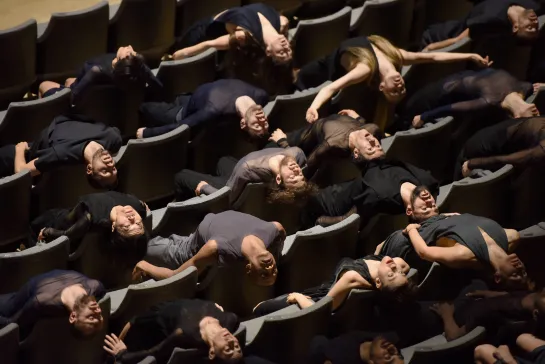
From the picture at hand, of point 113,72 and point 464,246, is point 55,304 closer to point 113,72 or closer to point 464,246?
point 113,72

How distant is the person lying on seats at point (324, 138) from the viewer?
6.97ft

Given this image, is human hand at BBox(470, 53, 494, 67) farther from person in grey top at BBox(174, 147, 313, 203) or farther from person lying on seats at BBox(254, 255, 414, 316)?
person lying on seats at BBox(254, 255, 414, 316)

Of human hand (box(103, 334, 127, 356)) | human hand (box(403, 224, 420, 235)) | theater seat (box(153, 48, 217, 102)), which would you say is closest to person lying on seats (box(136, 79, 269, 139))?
theater seat (box(153, 48, 217, 102))

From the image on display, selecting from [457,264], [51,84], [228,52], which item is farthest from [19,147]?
[457,264]

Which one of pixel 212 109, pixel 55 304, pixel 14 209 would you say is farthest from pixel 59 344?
pixel 212 109

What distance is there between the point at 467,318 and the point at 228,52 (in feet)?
2.46

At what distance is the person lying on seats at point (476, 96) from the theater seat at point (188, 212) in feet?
1.53

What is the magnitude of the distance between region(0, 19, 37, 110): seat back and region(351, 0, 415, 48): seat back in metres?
0.66

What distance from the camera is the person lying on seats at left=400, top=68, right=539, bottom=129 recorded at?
2189mm

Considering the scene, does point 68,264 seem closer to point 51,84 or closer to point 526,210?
point 51,84

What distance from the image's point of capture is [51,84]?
87.7 inches

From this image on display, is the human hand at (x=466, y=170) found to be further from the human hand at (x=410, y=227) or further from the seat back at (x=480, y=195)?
the human hand at (x=410, y=227)

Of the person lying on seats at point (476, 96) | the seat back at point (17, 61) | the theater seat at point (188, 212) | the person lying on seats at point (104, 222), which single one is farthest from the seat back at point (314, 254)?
the seat back at point (17, 61)

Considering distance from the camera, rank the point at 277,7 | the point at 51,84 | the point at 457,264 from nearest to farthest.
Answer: the point at 457,264
the point at 51,84
the point at 277,7
